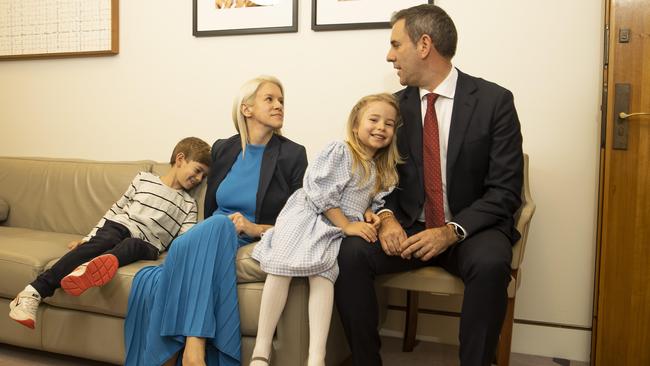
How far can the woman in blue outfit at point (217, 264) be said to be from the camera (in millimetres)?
1907

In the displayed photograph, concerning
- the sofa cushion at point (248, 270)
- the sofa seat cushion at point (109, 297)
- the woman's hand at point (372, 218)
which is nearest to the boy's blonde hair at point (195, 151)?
the sofa seat cushion at point (109, 297)

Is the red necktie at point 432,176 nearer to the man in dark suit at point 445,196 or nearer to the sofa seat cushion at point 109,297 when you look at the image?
the man in dark suit at point 445,196

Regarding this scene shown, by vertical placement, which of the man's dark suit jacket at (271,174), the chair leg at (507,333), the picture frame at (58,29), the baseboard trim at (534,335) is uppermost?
the picture frame at (58,29)

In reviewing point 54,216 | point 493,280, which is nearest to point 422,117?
point 493,280

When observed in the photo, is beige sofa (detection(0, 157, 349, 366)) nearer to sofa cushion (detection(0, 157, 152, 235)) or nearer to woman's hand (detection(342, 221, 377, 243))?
sofa cushion (detection(0, 157, 152, 235))

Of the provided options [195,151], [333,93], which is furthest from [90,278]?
[333,93]

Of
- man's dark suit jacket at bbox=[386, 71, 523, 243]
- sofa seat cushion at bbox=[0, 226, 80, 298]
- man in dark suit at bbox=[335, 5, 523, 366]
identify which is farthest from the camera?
sofa seat cushion at bbox=[0, 226, 80, 298]

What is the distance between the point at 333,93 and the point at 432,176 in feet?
2.84

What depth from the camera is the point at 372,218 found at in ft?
6.73

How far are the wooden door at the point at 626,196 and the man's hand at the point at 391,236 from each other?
2.81 feet

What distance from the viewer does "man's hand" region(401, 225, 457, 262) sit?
1.87 metres

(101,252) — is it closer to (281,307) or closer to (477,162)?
(281,307)

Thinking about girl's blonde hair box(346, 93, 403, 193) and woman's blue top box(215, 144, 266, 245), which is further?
woman's blue top box(215, 144, 266, 245)

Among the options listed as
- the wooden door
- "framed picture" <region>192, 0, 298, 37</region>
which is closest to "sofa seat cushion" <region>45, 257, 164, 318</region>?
"framed picture" <region>192, 0, 298, 37</region>
